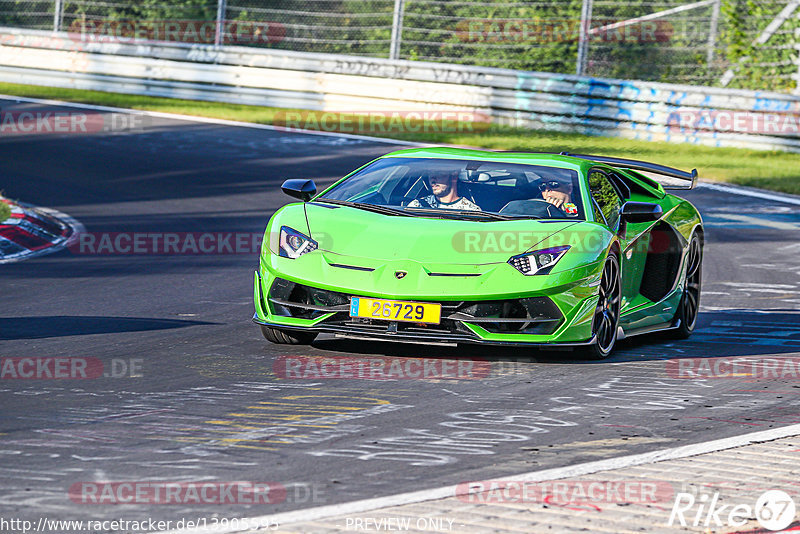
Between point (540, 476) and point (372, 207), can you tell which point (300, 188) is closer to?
point (372, 207)

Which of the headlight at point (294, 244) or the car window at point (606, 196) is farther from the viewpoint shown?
the car window at point (606, 196)

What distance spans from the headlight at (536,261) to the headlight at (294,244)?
48.3 inches

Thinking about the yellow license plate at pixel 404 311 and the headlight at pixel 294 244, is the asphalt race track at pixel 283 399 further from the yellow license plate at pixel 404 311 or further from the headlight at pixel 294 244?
the headlight at pixel 294 244

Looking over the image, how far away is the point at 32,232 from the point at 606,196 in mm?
6623

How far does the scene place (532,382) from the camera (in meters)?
7.38

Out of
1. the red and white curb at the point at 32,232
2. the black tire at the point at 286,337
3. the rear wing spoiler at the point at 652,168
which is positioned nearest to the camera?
the black tire at the point at 286,337

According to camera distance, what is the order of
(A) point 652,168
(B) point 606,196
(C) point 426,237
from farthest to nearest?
(A) point 652,168 < (B) point 606,196 < (C) point 426,237

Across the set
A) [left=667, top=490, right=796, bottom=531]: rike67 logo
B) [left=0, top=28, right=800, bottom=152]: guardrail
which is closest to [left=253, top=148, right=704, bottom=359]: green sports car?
[left=667, top=490, right=796, bottom=531]: rike67 logo

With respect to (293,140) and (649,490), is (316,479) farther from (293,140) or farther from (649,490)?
(293,140)

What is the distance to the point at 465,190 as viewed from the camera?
8.78 metres

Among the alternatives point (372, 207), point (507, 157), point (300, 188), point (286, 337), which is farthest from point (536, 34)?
point (286, 337)

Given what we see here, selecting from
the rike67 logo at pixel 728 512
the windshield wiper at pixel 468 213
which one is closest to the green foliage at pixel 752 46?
the windshield wiper at pixel 468 213

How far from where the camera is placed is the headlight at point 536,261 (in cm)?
782

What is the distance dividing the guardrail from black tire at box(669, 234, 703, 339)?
1111 cm
